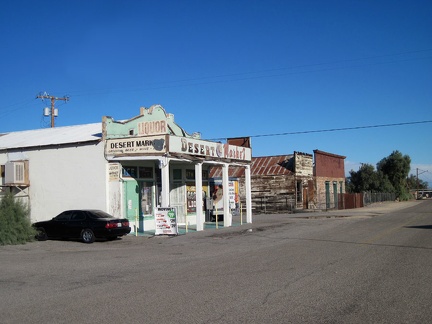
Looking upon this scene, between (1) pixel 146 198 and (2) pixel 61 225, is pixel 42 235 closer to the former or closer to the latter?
(2) pixel 61 225

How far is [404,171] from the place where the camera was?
8588 centimetres

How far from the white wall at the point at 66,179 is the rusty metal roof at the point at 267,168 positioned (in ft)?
81.1

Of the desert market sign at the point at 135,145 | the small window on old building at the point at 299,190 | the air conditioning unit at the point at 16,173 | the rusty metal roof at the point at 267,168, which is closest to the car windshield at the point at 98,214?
the desert market sign at the point at 135,145

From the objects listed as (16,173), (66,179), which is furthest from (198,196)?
(16,173)

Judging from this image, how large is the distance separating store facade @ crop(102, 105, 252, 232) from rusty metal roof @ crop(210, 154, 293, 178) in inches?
733

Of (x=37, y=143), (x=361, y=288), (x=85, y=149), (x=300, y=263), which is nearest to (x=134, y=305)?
(x=361, y=288)

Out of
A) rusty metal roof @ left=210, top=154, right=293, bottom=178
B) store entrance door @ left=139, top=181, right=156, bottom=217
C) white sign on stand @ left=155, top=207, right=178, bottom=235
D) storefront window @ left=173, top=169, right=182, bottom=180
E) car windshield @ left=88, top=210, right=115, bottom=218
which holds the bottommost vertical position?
white sign on stand @ left=155, top=207, right=178, bottom=235

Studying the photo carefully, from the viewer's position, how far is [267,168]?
46469 mm

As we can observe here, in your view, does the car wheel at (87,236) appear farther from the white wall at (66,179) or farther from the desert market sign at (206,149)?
the desert market sign at (206,149)

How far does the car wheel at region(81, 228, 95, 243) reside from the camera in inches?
762

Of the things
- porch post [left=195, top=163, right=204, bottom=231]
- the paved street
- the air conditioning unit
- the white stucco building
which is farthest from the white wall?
the paved street

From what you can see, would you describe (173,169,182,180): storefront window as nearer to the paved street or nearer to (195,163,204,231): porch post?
(195,163,204,231): porch post

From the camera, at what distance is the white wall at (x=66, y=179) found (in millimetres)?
22141

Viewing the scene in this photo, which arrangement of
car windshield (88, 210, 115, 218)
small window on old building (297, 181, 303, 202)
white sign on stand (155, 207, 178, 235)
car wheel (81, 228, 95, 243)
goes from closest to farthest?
car wheel (81, 228, 95, 243) < car windshield (88, 210, 115, 218) < white sign on stand (155, 207, 178, 235) < small window on old building (297, 181, 303, 202)
